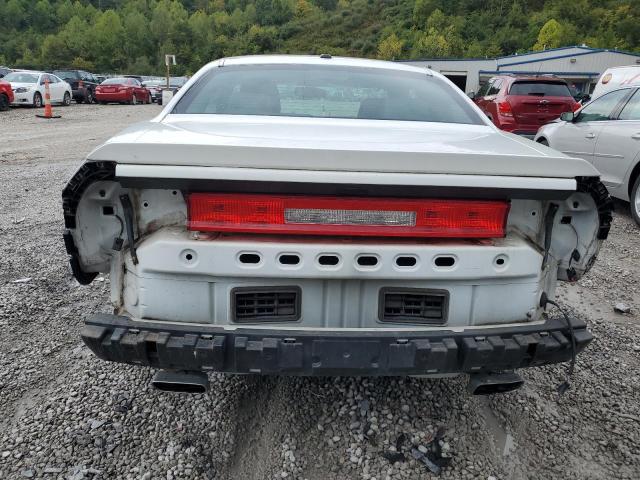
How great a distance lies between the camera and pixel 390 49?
308ft

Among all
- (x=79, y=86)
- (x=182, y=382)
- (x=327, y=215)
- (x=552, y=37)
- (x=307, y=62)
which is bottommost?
(x=79, y=86)

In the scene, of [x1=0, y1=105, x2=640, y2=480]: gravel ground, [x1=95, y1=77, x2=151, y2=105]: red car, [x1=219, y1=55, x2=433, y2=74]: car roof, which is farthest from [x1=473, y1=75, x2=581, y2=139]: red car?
[x1=95, y1=77, x2=151, y2=105]: red car

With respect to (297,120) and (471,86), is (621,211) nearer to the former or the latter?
(297,120)

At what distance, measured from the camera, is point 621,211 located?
6551mm

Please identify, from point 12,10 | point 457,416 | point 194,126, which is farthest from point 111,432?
point 12,10

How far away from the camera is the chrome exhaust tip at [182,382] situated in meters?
1.89

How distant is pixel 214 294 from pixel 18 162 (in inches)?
344

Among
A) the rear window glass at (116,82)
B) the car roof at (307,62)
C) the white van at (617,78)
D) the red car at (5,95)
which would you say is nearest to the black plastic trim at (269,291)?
the car roof at (307,62)

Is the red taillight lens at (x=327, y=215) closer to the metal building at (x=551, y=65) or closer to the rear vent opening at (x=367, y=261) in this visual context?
the rear vent opening at (x=367, y=261)

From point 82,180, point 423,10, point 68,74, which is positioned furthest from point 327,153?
point 423,10

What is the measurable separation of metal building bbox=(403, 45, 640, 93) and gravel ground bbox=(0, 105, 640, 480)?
42952 millimetres

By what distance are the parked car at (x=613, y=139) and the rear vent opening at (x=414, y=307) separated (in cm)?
495

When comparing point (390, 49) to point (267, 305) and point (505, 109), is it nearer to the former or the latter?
point (505, 109)

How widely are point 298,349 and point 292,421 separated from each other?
74 cm
